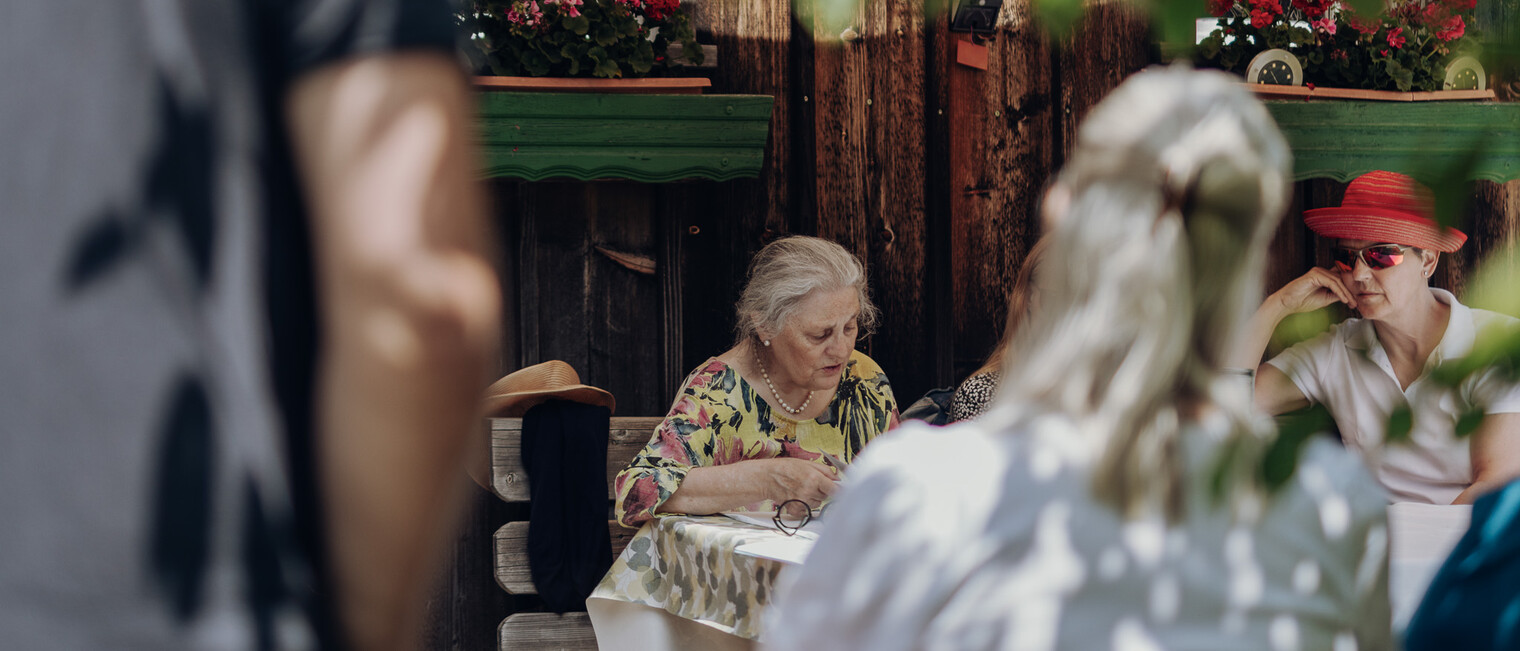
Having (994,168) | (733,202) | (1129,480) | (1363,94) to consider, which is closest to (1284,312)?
(1363,94)

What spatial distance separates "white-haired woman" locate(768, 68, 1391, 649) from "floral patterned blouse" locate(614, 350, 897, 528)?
172cm

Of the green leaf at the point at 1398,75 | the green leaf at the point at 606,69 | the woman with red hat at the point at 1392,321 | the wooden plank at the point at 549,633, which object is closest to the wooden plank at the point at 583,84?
the green leaf at the point at 606,69

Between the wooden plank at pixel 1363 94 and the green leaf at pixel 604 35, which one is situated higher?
the green leaf at pixel 604 35

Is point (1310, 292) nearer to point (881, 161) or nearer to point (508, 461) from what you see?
point (881, 161)

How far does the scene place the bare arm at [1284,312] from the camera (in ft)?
11.2

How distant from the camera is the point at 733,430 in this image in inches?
130

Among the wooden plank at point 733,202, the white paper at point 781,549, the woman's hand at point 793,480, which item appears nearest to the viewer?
the white paper at point 781,549

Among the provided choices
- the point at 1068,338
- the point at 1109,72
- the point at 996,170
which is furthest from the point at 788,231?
the point at 1068,338

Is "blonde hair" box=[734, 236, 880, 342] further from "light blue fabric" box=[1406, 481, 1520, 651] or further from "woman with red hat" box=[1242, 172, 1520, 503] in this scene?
"light blue fabric" box=[1406, 481, 1520, 651]

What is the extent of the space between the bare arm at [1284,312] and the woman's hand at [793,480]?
1.24 meters

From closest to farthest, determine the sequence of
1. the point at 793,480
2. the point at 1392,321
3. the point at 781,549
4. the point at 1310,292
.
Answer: the point at 781,549
the point at 793,480
the point at 1392,321
the point at 1310,292

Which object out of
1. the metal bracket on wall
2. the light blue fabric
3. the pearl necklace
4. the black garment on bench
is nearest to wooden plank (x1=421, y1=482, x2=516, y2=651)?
the black garment on bench

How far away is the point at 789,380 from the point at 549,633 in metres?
0.96

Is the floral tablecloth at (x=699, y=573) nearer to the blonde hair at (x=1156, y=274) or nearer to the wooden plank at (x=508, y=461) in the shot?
the wooden plank at (x=508, y=461)
